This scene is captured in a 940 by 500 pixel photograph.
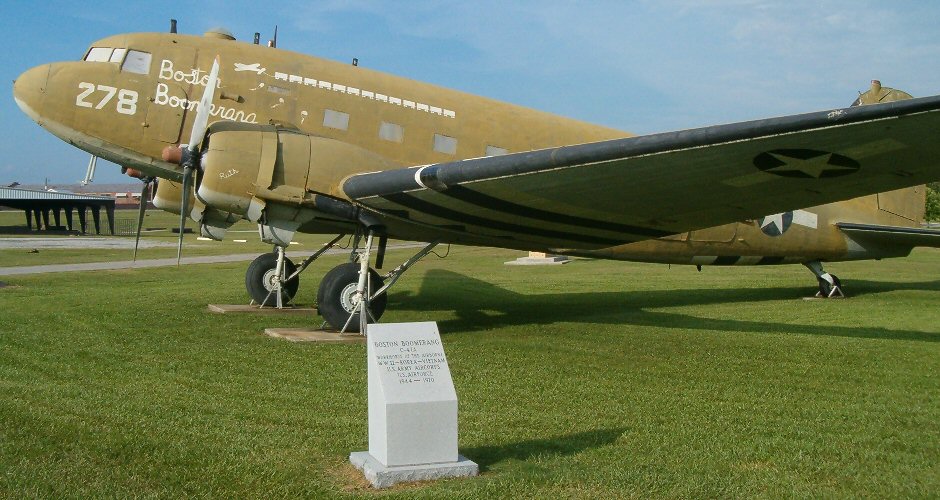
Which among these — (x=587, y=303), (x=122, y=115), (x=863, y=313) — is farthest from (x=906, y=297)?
(x=122, y=115)

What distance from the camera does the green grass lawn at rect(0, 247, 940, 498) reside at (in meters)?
5.06

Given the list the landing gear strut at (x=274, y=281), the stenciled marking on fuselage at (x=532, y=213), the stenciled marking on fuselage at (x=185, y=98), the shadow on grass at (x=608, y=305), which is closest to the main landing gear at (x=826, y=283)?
the shadow on grass at (x=608, y=305)

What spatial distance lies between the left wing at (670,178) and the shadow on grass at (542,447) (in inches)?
108

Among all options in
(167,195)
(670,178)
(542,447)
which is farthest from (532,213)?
(167,195)

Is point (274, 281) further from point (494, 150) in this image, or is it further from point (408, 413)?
point (408, 413)

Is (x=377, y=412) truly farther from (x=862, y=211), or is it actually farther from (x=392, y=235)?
(x=862, y=211)

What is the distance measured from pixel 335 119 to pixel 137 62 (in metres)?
2.84

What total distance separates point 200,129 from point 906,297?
1374 centimetres

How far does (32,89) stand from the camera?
449 inches

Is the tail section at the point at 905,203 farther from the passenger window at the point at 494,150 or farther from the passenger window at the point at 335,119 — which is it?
the passenger window at the point at 335,119

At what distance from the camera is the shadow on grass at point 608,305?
12547 millimetres

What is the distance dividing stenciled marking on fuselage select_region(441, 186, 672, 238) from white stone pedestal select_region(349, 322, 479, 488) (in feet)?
13.9

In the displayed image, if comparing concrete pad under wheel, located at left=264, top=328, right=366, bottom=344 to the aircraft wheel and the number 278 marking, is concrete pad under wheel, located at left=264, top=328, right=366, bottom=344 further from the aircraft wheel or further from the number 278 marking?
the aircraft wheel

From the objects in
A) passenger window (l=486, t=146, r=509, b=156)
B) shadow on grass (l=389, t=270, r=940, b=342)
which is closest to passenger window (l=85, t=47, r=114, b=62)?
passenger window (l=486, t=146, r=509, b=156)
